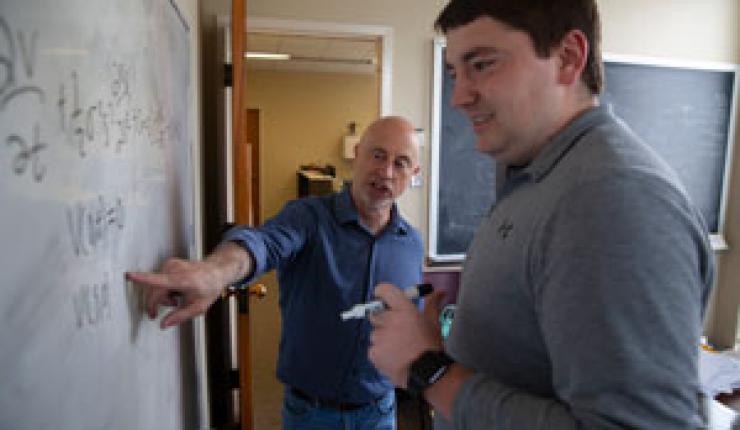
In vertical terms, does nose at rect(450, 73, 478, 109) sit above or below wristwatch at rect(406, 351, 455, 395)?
above

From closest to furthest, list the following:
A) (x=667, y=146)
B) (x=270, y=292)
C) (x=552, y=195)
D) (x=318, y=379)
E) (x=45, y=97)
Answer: (x=45, y=97)
(x=552, y=195)
(x=318, y=379)
(x=667, y=146)
(x=270, y=292)

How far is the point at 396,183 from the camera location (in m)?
1.47

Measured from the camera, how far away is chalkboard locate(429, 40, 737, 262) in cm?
246

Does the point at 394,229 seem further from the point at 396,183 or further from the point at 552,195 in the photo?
the point at 552,195

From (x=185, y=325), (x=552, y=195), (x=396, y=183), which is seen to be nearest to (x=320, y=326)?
(x=185, y=325)

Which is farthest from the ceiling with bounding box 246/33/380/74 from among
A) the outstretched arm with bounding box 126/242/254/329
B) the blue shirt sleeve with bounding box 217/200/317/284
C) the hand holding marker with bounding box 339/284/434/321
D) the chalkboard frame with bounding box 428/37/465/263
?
the outstretched arm with bounding box 126/242/254/329

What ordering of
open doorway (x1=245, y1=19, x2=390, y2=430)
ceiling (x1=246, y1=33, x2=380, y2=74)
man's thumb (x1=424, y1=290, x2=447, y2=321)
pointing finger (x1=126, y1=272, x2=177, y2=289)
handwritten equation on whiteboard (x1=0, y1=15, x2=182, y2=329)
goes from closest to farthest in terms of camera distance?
handwritten equation on whiteboard (x1=0, y1=15, x2=182, y2=329)
pointing finger (x1=126, y1=272, x2=177, y2=289)
man's thumb (x1=424, y1=290, x2=447, y2=321)
ceiling (x1=246, y1=33, x2=380, y2=74)
open doorway (x1=245, y1=19, x2=390, y2=430)

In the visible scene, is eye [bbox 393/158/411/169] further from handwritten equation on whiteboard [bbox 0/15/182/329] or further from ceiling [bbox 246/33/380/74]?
ceiling [bbox 246/33/380/74]

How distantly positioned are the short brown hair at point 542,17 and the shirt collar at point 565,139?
88mm

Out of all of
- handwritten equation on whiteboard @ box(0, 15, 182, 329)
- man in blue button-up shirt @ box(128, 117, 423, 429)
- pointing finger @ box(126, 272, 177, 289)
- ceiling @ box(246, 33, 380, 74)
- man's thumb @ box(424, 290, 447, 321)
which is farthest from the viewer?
ceiling @ box(246, 33, 380, 74)

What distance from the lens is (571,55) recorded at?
667mm

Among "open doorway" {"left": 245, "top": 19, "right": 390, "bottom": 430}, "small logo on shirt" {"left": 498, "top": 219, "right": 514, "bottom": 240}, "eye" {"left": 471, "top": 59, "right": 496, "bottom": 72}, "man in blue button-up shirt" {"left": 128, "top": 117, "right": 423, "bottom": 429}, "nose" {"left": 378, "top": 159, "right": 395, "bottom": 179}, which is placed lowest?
"man in blue button-up shirt" {"left": 128, "top": 117, "right": 423, "bottom": 429}

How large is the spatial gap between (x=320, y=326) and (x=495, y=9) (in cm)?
98

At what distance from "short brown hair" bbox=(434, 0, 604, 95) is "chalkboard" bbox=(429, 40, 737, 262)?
1.72 meters
